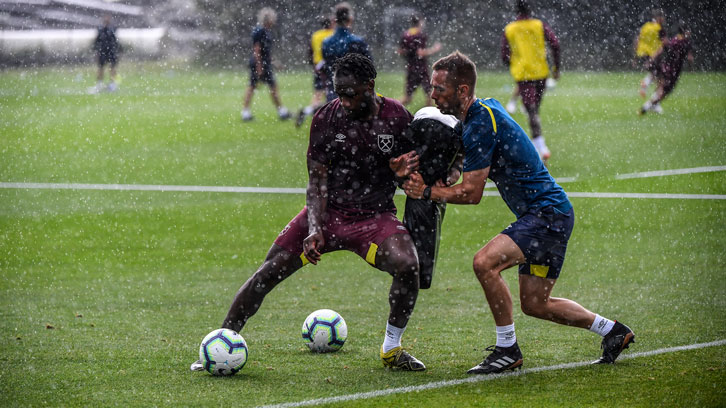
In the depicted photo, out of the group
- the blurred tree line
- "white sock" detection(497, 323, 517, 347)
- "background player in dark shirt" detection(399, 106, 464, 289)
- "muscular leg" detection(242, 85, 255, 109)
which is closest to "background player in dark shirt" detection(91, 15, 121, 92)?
the blurred tree line

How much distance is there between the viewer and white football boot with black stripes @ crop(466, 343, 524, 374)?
20.2 ft

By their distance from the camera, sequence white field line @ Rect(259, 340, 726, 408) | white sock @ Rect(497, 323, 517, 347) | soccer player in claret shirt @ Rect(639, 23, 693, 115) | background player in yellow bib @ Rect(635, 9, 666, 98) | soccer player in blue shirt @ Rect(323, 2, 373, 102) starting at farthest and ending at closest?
background player in yellow bib @ Rect(635, 9, 666, 98) → soccer player in claret shirt @ Rect(639, 23, 693, 115) → soccer player in blue shirt @ Rect(323, 2, 373, 102) → white sock @ Rect(497, 323, 517, 347) → white field line @ Rect(259, 340, 726, 408)

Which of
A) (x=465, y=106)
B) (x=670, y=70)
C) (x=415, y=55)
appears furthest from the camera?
(x=415, y=55)

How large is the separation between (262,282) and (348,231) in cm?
66

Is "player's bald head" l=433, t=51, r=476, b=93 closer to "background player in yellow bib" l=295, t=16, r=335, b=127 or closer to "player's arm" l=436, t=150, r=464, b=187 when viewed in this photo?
"player's arm" l=436, t=150, r=464, b=187

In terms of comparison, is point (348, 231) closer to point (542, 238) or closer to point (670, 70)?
point (542, 238)

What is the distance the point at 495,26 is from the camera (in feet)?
130

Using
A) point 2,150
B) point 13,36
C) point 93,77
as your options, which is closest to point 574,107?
point 2,150

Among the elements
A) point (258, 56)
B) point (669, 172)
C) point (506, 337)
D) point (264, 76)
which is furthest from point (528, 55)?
point (506, 337)

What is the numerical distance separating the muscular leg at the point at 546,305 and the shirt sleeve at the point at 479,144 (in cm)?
79

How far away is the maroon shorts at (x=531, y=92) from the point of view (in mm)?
15422

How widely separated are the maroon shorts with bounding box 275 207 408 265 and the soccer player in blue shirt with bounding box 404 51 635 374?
349 millimetres

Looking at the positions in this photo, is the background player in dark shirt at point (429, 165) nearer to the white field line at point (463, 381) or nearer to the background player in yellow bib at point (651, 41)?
the white field line at point (463, 381)

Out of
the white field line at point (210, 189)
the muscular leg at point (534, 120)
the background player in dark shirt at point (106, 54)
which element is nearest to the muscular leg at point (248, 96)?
the white field line at point (210, 189)
